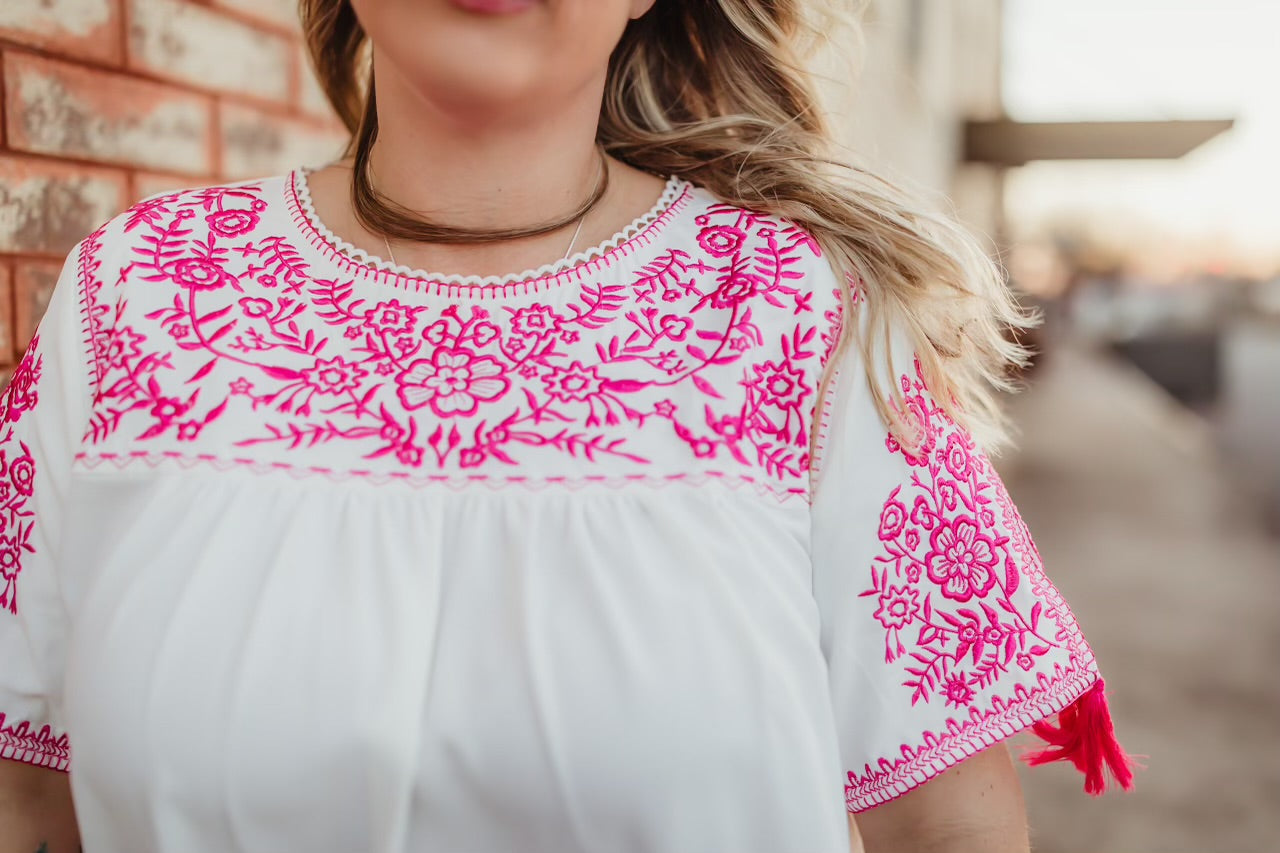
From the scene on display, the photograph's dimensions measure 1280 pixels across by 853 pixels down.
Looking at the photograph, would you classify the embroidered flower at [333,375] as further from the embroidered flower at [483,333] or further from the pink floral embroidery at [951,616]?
the pink floral embroidery at [951,616]

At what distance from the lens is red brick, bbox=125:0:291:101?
5.70 feet

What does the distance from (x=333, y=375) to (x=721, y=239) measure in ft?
1.49

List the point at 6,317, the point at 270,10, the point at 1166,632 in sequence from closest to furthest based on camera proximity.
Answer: the point at 6,317 < the point at 270,10 < the point at 1166,632

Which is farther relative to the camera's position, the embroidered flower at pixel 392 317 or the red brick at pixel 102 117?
the red brick at pixel 102 117

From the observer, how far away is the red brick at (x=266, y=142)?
1.99 meters

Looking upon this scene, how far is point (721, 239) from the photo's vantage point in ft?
4.16

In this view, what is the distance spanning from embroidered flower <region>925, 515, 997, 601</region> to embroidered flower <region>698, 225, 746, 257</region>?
38 centimetres

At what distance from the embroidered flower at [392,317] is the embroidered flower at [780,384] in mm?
365

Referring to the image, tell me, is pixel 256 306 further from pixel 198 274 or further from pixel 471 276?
pixel 471 276

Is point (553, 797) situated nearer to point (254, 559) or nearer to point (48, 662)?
point (254, 559)

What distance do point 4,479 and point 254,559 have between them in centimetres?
34

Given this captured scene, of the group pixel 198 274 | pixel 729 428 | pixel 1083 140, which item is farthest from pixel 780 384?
pixel 1083 140

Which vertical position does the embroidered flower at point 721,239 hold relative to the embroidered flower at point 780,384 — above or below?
above

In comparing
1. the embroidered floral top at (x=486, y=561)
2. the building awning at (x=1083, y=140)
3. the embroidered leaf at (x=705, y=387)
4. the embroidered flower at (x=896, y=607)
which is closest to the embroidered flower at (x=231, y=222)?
the embroidered floral top at (x=486, y=561)
